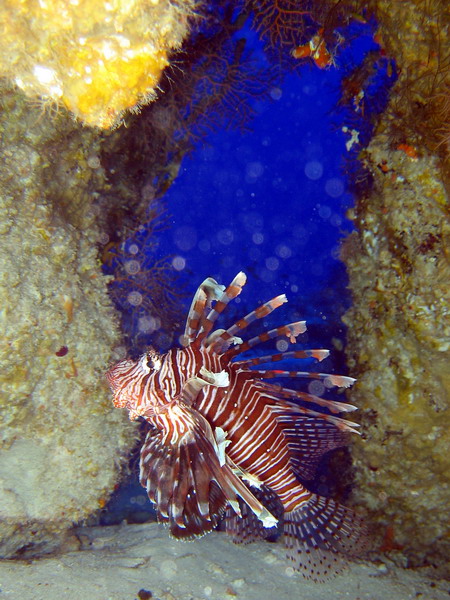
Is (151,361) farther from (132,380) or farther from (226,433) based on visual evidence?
(226,433)

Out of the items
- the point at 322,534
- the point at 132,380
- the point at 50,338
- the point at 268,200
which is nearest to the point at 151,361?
the point at 132,380

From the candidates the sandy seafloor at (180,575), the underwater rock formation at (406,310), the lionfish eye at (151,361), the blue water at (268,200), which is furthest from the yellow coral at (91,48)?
the blue water at (268,200)

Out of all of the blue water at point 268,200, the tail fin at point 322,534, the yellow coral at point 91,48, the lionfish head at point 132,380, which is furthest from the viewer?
the blue water at point 268,200

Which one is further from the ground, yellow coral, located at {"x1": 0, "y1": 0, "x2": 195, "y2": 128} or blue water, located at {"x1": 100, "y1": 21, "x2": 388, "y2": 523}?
blue water, located at {"x1": 100, "y1": 21, "x2": 388, "y2": 523}

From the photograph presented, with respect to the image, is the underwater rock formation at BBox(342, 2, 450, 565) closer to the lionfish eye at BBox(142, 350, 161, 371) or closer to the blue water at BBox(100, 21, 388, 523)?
the lionfish eye at BBox(142, 350, 161, 371)

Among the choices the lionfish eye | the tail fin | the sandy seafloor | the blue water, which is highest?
the blue water

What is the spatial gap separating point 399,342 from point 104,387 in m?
2.96

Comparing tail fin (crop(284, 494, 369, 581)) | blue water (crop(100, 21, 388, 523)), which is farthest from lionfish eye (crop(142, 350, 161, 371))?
blue water (crop(100, 21, 388, 523))

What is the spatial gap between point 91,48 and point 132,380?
2.19 metres

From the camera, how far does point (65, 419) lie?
3422mm

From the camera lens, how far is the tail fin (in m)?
3.83

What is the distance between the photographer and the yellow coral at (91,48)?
78.2 inches

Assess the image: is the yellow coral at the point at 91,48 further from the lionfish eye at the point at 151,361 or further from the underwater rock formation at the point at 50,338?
the lionfish eye at the point at 151,361

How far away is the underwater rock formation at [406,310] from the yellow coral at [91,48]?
257 centimetres
